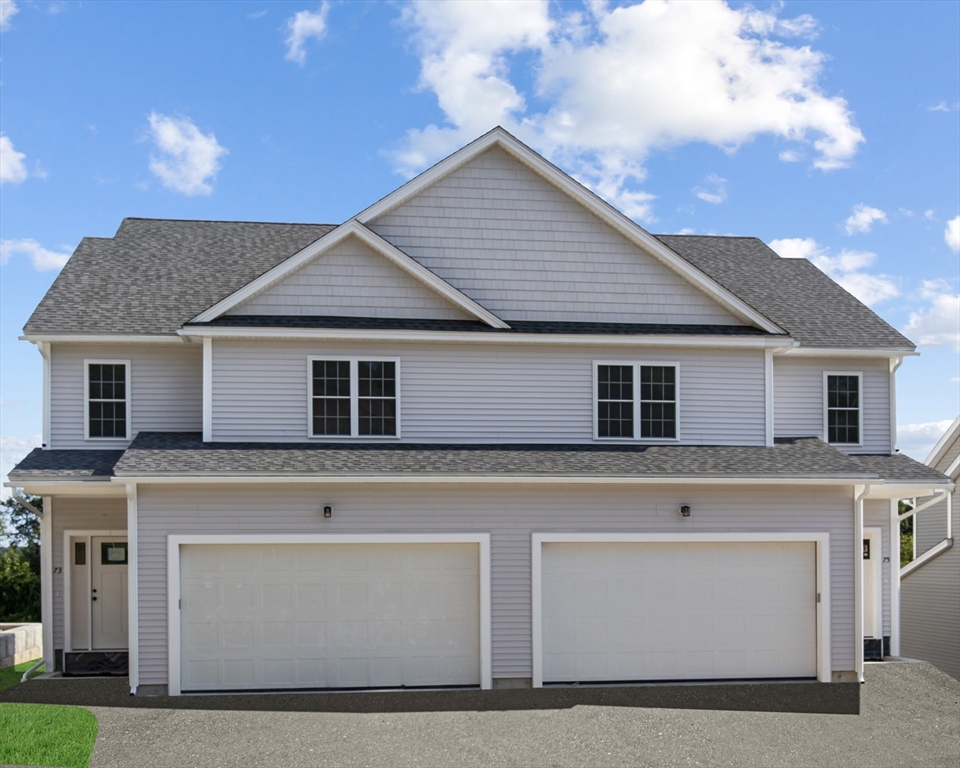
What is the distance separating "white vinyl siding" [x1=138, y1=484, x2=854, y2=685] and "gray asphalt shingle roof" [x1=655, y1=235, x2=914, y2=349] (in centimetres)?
451

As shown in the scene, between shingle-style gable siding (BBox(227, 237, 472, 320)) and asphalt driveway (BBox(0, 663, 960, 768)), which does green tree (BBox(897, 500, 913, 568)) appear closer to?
asphalt driveway (BBox(0, 663, 960, 768))

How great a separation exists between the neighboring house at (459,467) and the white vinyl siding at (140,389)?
41mm

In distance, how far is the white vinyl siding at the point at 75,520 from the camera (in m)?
17.2

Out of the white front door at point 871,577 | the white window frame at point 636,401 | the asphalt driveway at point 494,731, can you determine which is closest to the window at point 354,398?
the white window frame at point 636,401

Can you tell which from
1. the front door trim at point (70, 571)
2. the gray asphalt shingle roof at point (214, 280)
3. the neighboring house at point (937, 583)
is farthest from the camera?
the neighboring house at point (937, 583)

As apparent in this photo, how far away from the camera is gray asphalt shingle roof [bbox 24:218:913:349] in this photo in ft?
58.3

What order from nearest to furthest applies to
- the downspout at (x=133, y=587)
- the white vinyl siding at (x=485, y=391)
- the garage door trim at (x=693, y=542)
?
the downspout at (x=133, y=587) < the garage door trim at (x=693, y=542) < the white vinyl siding at (x=485, y=391)

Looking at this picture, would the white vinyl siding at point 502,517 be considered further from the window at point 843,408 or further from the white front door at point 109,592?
the window at point 843,408

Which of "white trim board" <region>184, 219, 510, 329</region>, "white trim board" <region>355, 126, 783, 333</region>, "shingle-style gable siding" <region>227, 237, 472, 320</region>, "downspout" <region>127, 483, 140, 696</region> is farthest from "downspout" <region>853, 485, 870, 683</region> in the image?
"downspout" <region>127, 483, 140, 696</region>

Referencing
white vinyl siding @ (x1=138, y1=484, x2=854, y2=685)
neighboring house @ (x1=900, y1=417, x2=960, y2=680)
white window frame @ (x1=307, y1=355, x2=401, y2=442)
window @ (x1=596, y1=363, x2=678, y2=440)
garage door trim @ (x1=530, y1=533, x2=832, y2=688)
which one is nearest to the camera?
white vinyl siding @ (x1=138, y1=484, x2=854, y2=685)

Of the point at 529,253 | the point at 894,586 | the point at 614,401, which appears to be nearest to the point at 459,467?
the point at 614,401

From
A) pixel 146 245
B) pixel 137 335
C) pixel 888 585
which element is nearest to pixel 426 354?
pixel 137 335

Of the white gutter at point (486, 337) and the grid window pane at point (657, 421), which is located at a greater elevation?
the white gutter at point (486, 337)

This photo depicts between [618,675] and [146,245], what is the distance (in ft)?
43.8
